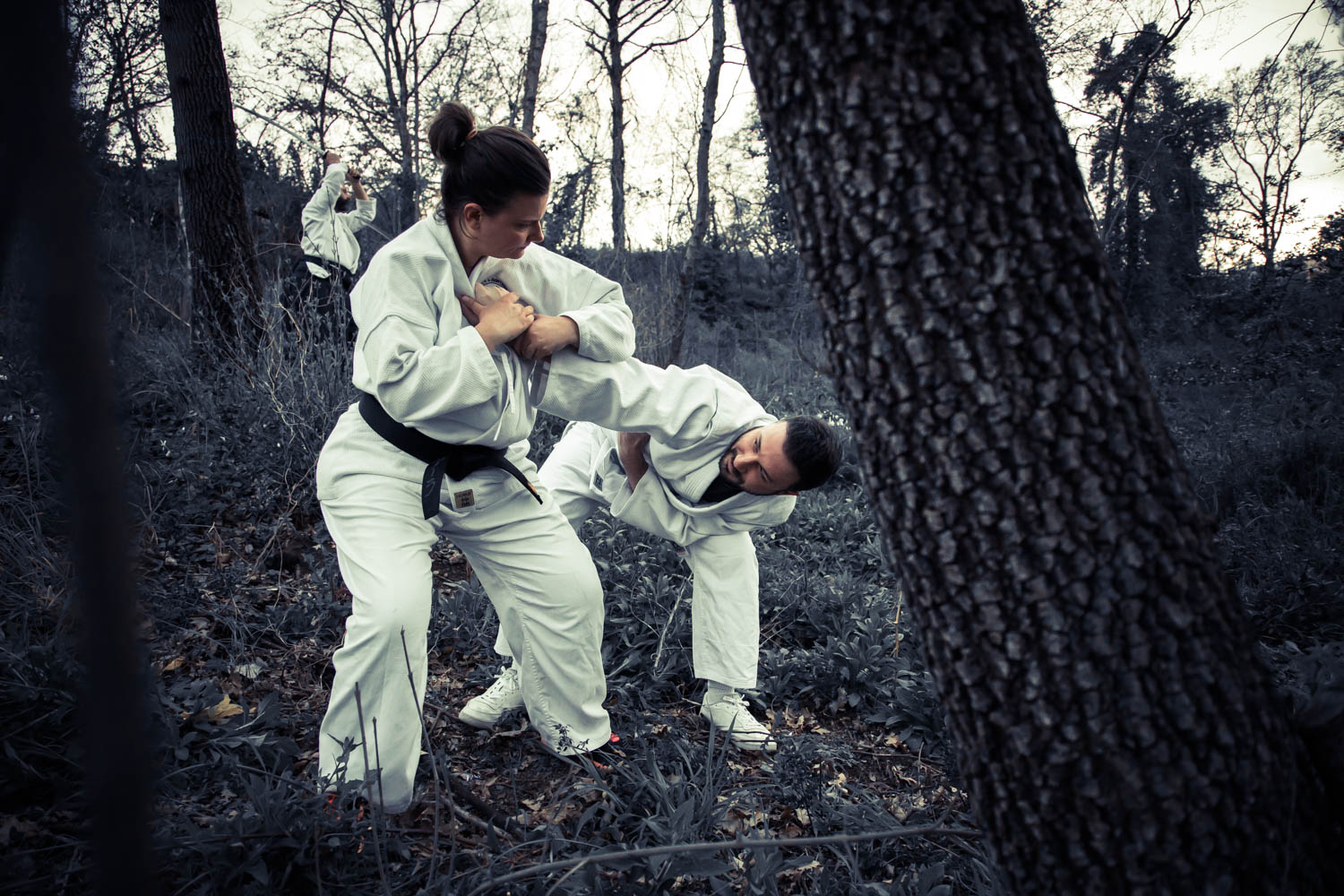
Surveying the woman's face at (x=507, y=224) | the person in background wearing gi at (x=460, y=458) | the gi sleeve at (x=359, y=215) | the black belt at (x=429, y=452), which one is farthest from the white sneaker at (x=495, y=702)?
the gi sleeve at (x=359, y=215)

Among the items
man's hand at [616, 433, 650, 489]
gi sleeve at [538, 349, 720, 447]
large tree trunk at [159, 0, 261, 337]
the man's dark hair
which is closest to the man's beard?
gi sleeve at [538, 349, 720, 447]

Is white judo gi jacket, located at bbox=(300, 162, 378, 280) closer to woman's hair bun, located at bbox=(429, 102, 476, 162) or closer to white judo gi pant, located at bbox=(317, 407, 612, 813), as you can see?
woman's hair bun, located at bbox=(429, 102, 476, 162)

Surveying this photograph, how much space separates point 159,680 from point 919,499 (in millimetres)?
2940

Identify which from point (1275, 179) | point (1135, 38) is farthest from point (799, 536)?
point (1275, 179)

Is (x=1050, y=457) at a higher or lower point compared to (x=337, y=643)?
higher

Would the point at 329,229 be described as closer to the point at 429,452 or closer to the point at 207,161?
the point at 207,161

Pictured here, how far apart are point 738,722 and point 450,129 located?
2427 mm

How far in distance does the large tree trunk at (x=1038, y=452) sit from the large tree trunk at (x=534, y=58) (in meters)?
9.18

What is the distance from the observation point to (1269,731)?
1.15 meters

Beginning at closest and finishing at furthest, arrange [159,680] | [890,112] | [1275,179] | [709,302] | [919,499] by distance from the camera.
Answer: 1. [890,112]
2. [919,499]
3. [159,680]
4. [709,302]
5. [1275,179]

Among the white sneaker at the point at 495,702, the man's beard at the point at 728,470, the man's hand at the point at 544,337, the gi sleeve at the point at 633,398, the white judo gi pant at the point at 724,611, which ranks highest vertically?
the man's hand at the point at 544,337

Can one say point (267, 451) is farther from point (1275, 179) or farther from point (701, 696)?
point (1275, 179)

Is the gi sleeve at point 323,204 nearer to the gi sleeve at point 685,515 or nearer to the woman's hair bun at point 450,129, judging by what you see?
the woman's hair bun at point 450,129

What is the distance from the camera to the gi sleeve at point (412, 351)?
2.05 meters
